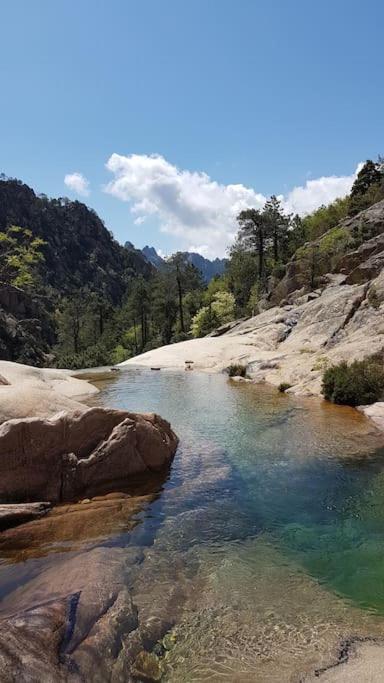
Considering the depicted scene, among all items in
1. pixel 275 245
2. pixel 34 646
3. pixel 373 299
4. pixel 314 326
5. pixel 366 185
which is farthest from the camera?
pixel 366 185

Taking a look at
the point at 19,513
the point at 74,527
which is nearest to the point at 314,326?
the point at 74,527

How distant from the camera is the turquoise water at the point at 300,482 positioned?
7.57 metres

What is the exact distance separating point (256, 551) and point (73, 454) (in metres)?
4.59

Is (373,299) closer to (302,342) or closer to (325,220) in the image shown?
(302,342)

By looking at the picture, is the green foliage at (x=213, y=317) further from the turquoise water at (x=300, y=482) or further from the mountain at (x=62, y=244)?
the mountain at (x=62, y=244)

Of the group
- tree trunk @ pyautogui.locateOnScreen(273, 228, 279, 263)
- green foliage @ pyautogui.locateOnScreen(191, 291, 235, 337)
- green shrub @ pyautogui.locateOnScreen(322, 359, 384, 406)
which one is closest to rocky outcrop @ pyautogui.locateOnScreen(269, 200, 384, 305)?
green foliage @ pyautogui.locateOnScreen(191, 291, 235, 337)

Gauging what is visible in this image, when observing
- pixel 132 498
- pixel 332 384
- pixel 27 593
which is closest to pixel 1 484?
pixel 132 498

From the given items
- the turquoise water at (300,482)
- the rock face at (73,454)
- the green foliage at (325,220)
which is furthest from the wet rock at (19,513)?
the green foliage at (325,220)

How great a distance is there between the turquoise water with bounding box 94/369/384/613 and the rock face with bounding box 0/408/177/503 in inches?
58.5

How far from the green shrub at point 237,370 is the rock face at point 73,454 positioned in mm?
18726

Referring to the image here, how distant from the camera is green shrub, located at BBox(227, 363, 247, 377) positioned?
30.1 m

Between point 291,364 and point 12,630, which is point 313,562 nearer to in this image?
point 12,630

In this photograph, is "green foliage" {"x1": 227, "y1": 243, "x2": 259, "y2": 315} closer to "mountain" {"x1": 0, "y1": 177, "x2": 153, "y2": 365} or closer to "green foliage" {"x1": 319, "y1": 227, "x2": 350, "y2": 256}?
"green foliage" {"x1": 319, "y1": 227, "x2": 350, "y2": 256}

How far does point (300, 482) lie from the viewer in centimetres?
1103
